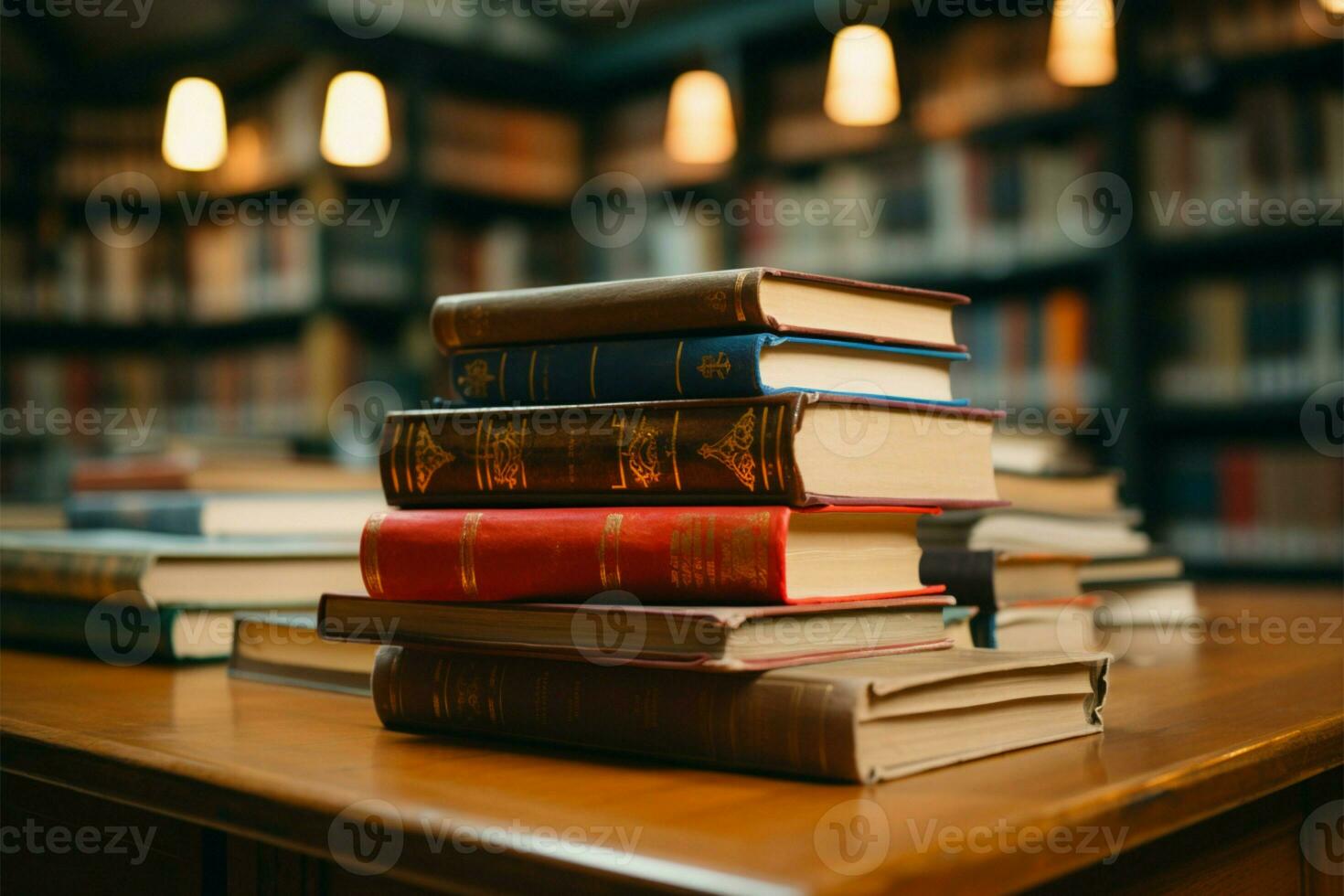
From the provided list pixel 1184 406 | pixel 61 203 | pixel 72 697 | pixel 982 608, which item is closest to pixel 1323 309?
pixel 1184 406

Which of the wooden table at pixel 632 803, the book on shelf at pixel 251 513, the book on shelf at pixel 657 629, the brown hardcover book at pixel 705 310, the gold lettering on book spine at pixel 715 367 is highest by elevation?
the brown hardcover book at pixel 705 310

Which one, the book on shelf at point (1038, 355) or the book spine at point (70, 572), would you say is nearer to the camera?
the book spine at point (70, 572)

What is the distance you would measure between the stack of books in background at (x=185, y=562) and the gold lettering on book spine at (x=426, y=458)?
358mm

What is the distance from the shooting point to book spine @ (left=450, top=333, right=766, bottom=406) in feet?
2.19

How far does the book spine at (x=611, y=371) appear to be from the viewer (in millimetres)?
667

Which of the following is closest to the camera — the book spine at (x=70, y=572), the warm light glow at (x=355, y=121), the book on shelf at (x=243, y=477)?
the book spine at (x=70, y=572)

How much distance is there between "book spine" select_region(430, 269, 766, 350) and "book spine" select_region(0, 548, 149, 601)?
40 cm

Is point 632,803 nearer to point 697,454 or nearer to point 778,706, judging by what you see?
point 778,706

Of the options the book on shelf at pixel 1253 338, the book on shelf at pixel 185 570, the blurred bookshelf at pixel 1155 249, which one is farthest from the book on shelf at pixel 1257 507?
the book on shelf at pixel 185 570

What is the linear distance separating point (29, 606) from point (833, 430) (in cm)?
86

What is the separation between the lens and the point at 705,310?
68 cm

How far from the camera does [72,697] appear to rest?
861 mm

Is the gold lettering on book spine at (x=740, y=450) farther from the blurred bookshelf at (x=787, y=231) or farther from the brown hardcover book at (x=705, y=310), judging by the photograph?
the blurred bookshelf at (x=787, y=231)

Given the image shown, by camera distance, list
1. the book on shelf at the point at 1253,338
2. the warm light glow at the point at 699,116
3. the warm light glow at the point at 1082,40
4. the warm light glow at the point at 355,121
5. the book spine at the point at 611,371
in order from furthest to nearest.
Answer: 1. the warm light glow at the point at 699,116
2. the book on shelf at the point at 1253,338
3. the warm light glow at the point at 355,121
4. the warm light glow at the point at 1082,40
5. the book spine at the point at 611,371
